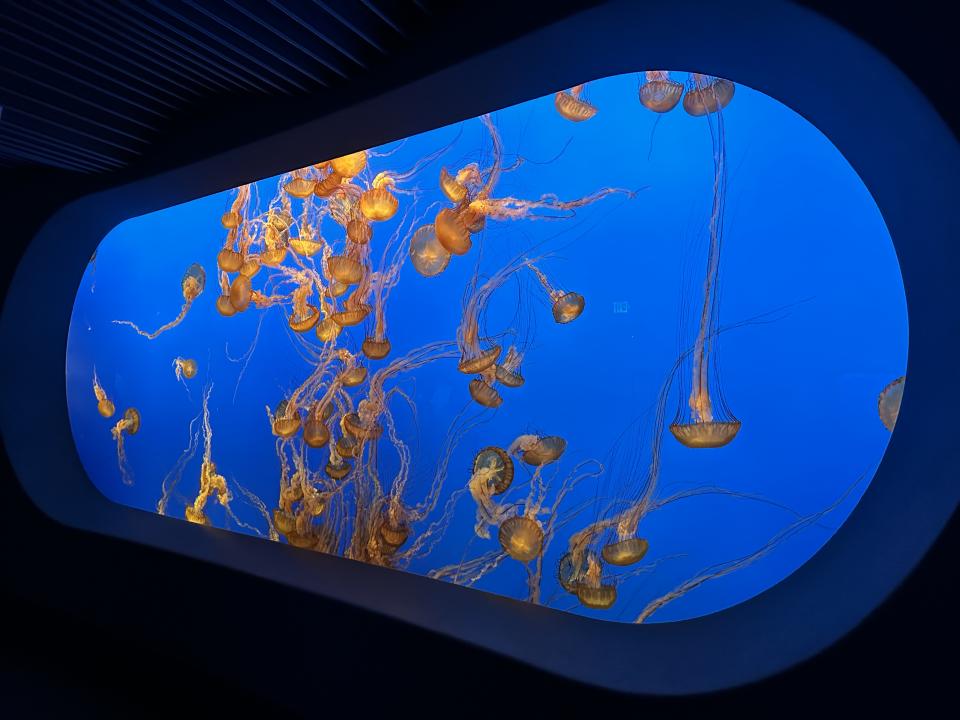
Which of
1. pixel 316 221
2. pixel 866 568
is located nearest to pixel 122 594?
pixel 316 221

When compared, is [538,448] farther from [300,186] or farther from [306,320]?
[300,186]

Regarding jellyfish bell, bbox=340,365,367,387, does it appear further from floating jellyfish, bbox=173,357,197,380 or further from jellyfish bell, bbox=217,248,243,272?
floating jellyfish, bbox=173,357,197,380

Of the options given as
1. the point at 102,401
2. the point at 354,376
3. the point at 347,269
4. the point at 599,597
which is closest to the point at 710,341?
the point at 599,597

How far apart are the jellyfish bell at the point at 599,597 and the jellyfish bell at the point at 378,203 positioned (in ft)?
8.41

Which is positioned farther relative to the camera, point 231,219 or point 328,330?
point 231,219

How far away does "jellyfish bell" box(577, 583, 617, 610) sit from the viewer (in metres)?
2.62

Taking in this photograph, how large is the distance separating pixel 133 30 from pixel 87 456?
439 centimetres

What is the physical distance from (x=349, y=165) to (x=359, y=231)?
0.42 meters

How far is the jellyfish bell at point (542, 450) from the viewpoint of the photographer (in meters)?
3.44

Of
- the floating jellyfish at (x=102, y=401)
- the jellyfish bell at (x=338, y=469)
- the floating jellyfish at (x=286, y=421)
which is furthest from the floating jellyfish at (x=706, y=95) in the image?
the floating jellyfish at (x=102, y=401)

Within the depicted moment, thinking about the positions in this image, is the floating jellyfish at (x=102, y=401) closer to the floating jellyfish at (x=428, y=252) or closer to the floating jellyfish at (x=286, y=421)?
the floating jellyfish at (x=286, y=421)

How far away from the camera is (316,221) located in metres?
4.10

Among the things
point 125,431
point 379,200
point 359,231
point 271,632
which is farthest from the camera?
point 125,431

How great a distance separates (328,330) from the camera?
386cm
